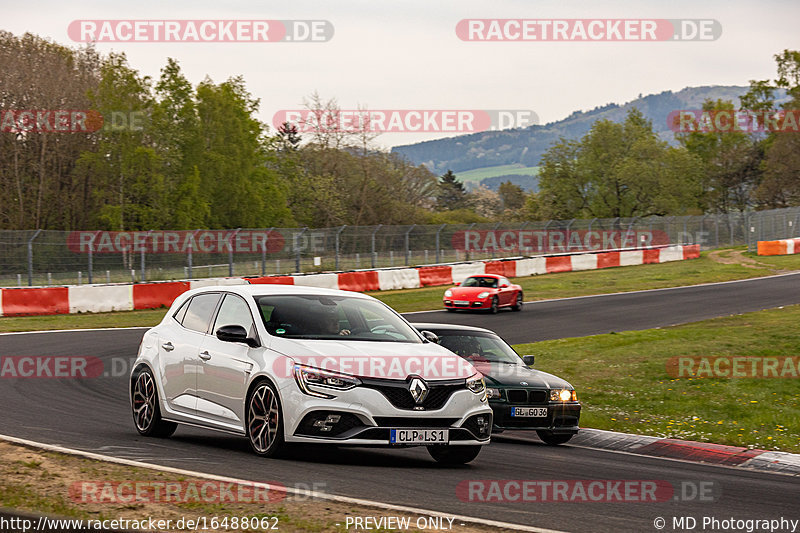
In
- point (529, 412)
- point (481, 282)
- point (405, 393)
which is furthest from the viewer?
point (481, 282)

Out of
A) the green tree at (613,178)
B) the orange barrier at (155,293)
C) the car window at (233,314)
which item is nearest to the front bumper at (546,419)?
the car window at (233,314)

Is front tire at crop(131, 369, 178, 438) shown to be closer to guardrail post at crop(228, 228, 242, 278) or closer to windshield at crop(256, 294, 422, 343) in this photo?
windshield at crop(256, 294, 422, 343)

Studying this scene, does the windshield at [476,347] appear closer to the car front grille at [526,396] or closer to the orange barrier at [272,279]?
the car front grille at [526,396]

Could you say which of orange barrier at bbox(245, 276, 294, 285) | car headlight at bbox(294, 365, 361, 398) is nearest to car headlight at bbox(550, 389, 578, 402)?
car headlight at bbox(294, 365, 361, 398)

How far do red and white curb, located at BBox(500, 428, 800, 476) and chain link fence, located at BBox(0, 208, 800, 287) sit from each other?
872 inches

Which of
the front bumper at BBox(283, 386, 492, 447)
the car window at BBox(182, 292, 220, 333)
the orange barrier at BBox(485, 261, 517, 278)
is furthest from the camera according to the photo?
the orange barrier at BBox(485, 261, 517, 278)

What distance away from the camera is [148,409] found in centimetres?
1046

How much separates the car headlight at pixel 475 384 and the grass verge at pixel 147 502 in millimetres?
2112

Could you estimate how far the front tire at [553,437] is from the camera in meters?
12.0

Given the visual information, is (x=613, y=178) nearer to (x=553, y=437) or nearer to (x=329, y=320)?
(x=553, y=437)

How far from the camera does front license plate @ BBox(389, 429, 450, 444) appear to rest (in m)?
8.38

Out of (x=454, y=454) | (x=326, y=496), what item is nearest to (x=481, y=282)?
(x=454, y=454)

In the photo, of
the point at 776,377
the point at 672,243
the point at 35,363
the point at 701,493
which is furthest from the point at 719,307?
the point at 672,243

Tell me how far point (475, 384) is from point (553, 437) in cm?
335
